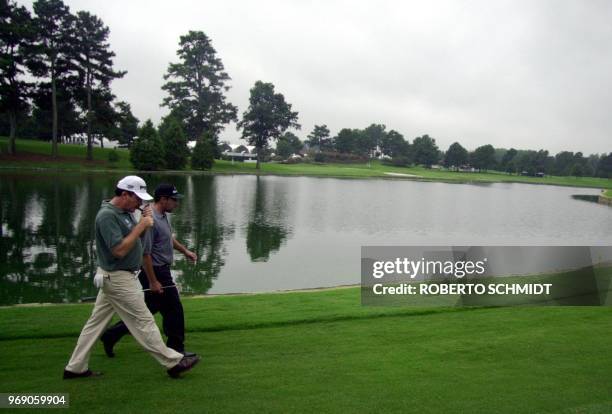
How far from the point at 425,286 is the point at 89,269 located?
8.97 metres

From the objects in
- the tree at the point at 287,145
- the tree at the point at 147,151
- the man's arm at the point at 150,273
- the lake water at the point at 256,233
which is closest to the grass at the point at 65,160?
the tree at the point at 147,151

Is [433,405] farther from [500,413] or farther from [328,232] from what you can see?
[328,232]

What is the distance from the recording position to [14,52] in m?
52.1

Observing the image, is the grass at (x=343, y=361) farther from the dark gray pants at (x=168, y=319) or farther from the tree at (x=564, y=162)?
the tree at (x=564, y=162)

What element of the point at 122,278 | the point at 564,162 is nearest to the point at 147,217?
the point at 122,278

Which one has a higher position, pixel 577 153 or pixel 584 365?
pixel 577 153

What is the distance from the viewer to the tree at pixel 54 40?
53.5 meters

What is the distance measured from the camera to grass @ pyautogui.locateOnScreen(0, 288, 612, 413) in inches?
183

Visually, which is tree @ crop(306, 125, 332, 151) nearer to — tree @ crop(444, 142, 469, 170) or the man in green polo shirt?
tree @ crop(444, 142, 469, 170)

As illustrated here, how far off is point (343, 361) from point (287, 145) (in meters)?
127

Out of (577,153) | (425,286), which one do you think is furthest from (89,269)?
(577,153)

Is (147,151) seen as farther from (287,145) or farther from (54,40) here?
(287,145)

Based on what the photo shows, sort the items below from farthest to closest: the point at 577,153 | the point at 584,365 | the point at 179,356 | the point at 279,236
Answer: the point at 577,153
the point at 279,236
the point at 584,365
the point at 179,356

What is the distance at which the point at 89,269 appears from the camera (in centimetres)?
1352
